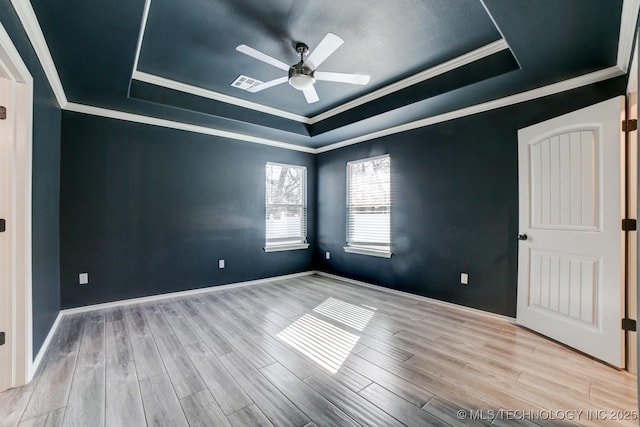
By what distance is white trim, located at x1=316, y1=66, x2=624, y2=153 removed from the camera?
2463 mm

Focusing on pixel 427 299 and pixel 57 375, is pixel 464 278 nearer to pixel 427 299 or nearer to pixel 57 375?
pixel 427 299

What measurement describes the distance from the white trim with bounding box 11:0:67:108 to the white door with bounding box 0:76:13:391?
1.34 ft

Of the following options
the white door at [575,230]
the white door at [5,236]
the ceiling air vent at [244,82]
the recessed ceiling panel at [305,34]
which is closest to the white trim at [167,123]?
the recessed ceiling panel at [305,34]

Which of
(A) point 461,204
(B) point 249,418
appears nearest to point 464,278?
(A) point 461,204

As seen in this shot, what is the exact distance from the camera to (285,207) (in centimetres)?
503

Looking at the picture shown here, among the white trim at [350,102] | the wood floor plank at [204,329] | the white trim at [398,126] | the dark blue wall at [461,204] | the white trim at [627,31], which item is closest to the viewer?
the white trim at [627,31]

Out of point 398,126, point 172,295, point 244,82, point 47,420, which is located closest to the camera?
point 47,420

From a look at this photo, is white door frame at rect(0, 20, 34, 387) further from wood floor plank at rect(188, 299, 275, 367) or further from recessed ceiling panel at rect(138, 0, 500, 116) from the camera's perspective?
wood floor plank at rect(188, 299, 275, 367)

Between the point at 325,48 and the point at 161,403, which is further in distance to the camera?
the point at 325,48

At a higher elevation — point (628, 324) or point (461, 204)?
point (461, 204)

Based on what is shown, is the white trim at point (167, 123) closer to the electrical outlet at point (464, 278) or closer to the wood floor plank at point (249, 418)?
the electrical outlet at point (464, 278)

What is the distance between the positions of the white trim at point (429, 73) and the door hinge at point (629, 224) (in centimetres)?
164

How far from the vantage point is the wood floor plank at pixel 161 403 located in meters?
1.56

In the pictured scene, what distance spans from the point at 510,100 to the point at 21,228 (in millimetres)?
4344
